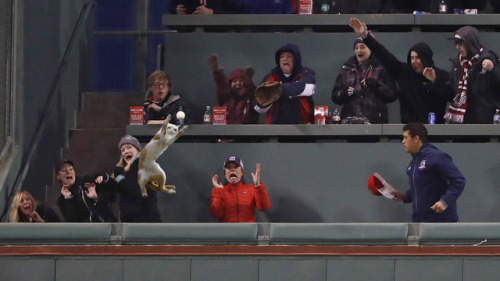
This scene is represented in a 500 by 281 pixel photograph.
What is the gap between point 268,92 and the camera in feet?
45.8

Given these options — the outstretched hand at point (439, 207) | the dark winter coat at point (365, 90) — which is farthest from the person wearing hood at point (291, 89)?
the outstretched hand at point (439, 207)

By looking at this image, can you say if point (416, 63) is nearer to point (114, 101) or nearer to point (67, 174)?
point (67, 174)

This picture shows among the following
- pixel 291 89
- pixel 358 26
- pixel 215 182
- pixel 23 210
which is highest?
pixel 358 26

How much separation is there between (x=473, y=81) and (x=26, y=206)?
168 inches

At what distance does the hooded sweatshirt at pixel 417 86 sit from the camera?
14.0 meters

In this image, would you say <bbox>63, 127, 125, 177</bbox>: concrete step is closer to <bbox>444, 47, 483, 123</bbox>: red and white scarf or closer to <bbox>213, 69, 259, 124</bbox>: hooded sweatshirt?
<bbox>213, 69, 259, 124</bbox>: hooded sweatshirt

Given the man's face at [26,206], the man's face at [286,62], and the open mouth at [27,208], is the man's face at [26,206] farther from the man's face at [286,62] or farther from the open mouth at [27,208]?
the man's face at [286,62]

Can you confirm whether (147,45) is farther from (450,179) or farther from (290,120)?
(450,179)

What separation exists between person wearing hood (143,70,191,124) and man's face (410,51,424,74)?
217cm

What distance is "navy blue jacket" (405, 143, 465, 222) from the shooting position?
1241 cm

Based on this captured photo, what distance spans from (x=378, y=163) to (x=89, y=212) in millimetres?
2802

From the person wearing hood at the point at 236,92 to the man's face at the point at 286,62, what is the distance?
462 mm
